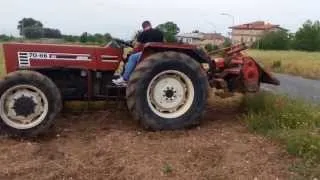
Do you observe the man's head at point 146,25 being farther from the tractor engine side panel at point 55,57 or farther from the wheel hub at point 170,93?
the wheel hub at point 170,93

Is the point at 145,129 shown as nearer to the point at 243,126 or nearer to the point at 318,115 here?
the point at 243,126

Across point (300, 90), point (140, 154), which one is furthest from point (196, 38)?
point (140, 154)

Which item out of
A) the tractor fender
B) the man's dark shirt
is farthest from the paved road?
the man's dark shirt

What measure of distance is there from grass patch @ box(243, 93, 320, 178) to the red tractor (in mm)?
406

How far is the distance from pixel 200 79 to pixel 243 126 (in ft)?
3.08

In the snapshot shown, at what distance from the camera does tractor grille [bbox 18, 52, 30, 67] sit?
8.66 meters

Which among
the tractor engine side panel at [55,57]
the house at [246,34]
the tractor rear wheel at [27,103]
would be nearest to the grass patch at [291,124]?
the house at [246,34]

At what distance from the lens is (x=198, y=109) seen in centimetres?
873

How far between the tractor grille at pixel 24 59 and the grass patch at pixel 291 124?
3.36 meters

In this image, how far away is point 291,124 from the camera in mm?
8266

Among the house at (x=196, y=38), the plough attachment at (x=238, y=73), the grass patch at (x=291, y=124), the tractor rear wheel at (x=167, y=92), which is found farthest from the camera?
the house at (x=196, y=38)

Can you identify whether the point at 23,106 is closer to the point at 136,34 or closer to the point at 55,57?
the point at 55,57

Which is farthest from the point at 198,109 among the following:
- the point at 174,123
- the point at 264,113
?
the point at 264,113

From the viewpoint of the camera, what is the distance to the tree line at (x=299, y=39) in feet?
304
